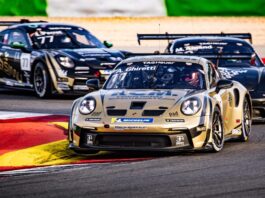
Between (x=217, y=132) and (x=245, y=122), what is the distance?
1482 mm

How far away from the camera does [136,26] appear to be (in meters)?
34.6

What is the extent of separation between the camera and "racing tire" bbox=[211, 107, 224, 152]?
500 inches

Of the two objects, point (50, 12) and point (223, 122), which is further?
point (50, 12)

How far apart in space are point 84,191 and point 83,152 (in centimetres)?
271

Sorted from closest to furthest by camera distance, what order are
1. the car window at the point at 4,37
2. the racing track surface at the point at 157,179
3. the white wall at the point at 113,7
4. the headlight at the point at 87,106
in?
the racing track surface at the point at 157,179
the headlight at the point at 87,106
the car window at the point at 4,37
the white wall at the point at 113,7

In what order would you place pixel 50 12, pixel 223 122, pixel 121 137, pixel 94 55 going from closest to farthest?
pixel 121 137, pixel 223 122, pixel 94 55, pixel 50 12

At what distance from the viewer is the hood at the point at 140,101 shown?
1246 centimetres

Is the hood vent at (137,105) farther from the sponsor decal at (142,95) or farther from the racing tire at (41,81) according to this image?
the racing tire at (41,81)

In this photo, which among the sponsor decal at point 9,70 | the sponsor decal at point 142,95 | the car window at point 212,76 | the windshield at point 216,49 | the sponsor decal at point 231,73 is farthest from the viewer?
the sponsor decal at point 9,70

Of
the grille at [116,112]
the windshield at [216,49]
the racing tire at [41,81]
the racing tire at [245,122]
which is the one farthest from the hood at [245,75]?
the racing tire at [41,81]

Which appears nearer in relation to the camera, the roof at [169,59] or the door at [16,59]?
the roof at [169,59]

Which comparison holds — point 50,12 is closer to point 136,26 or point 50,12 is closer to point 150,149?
point 136,26

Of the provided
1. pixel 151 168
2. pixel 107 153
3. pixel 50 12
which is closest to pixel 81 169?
pixel 151 168

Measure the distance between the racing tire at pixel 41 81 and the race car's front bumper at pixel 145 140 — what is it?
25.9ft
